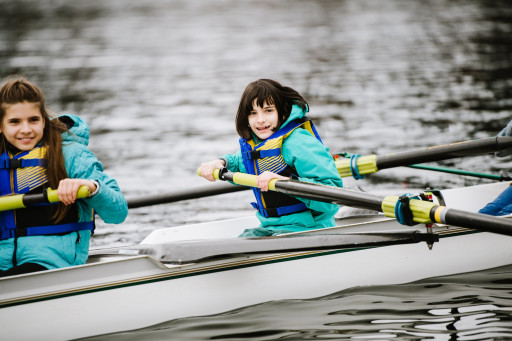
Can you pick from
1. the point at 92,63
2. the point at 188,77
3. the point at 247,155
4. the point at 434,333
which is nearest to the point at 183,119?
the point at 188,77

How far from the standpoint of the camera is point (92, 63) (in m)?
20.3

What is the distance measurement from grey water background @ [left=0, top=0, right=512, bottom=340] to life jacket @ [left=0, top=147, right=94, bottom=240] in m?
0.81

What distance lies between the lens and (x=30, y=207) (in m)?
4.29

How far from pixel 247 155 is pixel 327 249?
3.22 feet

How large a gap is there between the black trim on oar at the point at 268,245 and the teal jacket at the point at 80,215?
379mm

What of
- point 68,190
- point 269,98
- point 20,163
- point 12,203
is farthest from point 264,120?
point 12,203

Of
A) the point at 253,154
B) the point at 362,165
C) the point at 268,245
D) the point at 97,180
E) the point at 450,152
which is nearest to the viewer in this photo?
the point at 97,180

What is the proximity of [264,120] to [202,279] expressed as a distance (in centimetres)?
117

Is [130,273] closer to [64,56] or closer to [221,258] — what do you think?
[221,258]

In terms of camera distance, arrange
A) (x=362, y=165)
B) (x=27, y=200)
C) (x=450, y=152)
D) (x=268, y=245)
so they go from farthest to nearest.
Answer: (x=362, y=165)
(x=450, y=152)
(x=268, y=245)
(x=27, y=200)

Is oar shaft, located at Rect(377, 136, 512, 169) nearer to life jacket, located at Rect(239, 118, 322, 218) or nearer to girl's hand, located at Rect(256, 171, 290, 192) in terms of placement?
life jacket, located at Rect(239, 118, 322, 218)

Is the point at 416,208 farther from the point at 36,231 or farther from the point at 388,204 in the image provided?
the point at 36,231

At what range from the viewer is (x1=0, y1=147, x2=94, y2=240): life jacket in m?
4.29

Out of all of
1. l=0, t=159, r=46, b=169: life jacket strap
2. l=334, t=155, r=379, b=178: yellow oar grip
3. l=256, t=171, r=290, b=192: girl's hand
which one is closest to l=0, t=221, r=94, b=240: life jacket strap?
l=0, t=159, r=46, b=169: life jacket strap
